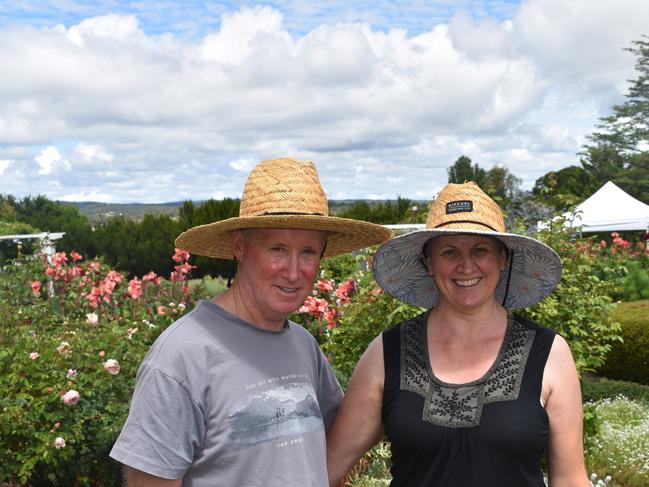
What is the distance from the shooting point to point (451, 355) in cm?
251

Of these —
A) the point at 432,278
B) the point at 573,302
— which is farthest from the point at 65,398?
the point at 573,302

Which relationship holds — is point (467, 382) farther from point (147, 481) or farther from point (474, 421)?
point (147, 481)

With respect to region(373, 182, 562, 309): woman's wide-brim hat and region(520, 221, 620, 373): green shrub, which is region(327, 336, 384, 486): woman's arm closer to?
region(373, 182, 562, 309): woman's wide-brim hat

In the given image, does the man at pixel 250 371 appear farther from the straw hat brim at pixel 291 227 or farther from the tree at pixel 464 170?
the tree at pixel 464 170

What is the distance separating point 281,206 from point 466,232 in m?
0.62

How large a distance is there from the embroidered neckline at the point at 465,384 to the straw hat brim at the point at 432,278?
0.99ft

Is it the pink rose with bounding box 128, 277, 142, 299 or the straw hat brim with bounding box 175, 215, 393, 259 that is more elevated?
the straw hat brim with bounding box 175, 215, 393, 259

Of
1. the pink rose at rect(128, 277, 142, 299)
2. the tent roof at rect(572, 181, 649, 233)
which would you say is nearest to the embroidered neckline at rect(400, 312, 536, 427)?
the pink rose at rect(128, 277, 142, 299)

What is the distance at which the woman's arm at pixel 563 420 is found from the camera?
2.39 m

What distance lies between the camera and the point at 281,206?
2.29m

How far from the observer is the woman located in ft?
7.72

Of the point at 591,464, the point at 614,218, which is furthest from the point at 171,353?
the point at 614,218

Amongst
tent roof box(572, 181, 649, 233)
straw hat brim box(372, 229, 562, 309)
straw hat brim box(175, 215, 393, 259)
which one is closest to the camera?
straw hat brim box(175, 215, 393, 259)

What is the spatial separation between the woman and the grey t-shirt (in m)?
0.32
